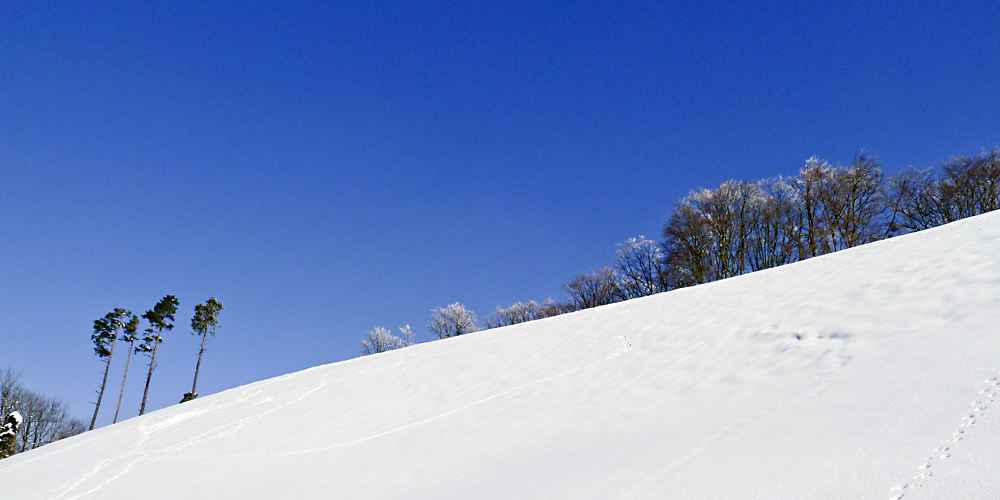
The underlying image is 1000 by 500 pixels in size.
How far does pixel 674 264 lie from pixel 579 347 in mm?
23475

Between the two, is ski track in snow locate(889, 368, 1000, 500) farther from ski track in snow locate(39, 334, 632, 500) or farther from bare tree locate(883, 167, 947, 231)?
bare tree locate(883, 167, 947, 231)

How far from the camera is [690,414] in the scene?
4.04 m

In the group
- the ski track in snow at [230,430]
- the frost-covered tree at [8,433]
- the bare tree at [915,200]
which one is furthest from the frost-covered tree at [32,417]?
the bare tree at [915,200]

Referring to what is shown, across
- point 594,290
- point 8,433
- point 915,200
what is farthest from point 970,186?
point 8,433

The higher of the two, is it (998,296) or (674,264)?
(674,264)

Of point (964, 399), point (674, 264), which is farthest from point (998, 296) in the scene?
point (674, 264)

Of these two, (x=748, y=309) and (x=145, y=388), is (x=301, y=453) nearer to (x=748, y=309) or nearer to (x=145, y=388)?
(x=748, y=309)

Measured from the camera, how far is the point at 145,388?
1259 inches

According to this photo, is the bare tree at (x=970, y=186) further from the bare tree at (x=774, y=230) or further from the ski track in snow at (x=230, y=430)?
the ski track in snow at (x=230, y=430)

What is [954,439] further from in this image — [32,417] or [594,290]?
[32,417]

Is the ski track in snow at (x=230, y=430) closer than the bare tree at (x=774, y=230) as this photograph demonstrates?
Yes

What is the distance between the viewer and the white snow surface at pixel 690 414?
2865mm

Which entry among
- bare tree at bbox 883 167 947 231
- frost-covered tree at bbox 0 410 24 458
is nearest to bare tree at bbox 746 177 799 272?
bare tree at bbox 883 167 947 231

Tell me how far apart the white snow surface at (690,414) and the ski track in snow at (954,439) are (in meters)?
0.01
